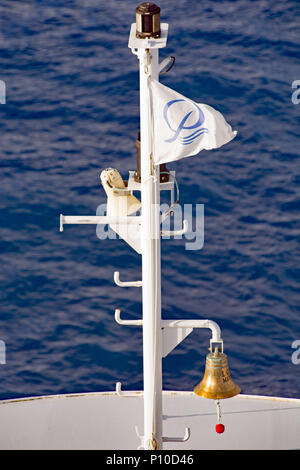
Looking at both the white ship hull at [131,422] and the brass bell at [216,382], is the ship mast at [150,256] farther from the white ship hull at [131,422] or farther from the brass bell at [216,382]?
the white ship hull at [131,422]

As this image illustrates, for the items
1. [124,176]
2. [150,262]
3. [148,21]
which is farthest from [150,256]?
[124,176]

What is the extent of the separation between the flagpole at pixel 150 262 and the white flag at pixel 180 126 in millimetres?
152

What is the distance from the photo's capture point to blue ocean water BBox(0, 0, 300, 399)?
99.9ft

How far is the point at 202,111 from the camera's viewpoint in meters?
15.4

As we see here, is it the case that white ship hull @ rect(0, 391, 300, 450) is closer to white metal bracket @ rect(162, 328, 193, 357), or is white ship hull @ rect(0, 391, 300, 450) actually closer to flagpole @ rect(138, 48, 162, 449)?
flagpole @ rect(138, 48, 162, 449)

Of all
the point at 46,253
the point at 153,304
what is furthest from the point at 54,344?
the point at 153,304

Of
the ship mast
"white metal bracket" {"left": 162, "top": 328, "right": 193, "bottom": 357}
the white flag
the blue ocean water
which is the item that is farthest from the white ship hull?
the white flag

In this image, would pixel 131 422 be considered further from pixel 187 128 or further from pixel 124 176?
pixel 124 176

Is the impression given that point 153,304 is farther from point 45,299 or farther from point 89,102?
point 89,102

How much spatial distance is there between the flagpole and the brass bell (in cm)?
78

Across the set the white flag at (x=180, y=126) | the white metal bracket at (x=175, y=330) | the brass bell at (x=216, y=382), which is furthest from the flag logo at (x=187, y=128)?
the brass bell at (x=216, y=382)

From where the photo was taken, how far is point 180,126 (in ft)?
50.3

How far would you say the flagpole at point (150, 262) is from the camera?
1533 cm

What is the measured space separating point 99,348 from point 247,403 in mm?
9001
